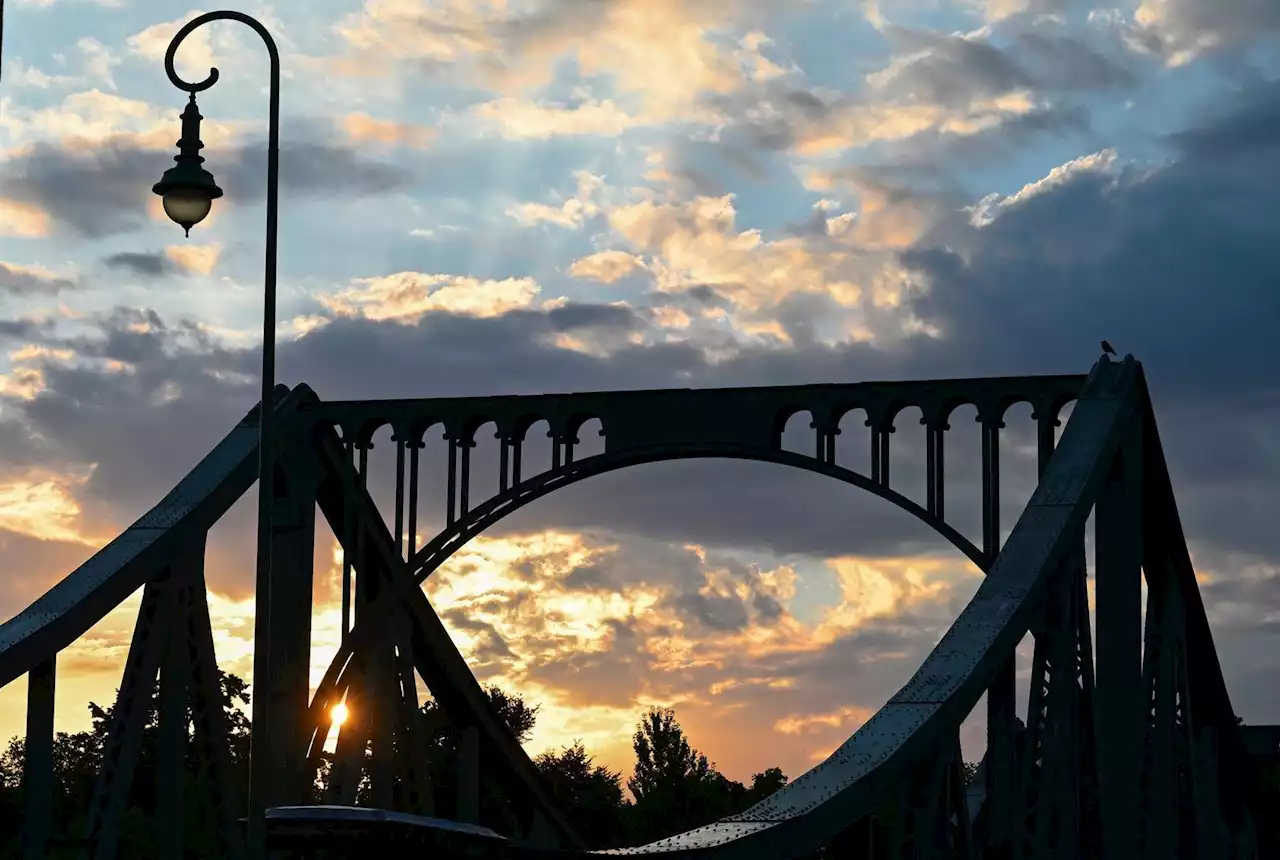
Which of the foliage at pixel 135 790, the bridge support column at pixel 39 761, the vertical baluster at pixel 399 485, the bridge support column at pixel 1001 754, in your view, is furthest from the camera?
the foliage at pixel 135 790

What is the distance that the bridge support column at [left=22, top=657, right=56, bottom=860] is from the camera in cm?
2730

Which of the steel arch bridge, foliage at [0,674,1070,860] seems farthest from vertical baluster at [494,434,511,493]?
foliage at [0,674,1070,860]

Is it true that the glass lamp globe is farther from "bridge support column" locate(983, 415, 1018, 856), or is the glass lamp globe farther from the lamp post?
"bridge support column" locate(983, 415, 1018, 856)

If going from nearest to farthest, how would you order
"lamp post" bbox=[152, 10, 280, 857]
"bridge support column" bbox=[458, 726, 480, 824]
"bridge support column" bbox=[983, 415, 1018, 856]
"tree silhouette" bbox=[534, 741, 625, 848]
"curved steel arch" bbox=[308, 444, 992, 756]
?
"lamp post" bbox=[152, 10, 280, 857]
"bridge support column" bbox=[983, 415, 1018, 856]
"curved steel arch" bbox=[308, 444, 992, 756]
"bridge support column" bbox=[458, 726, 480, 824]
"tree silhouette" bbox=[534, 741, 625, 848]

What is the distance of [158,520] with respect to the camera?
30.3 meters

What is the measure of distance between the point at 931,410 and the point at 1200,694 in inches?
409

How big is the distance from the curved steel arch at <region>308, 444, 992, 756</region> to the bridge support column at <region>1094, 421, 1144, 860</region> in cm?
262

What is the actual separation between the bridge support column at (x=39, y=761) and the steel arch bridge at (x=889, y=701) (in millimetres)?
31

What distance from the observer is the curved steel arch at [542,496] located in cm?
2933

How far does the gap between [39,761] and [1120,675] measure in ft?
44.0

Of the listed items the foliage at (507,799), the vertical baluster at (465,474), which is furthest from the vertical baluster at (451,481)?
the foliage at (507,799)

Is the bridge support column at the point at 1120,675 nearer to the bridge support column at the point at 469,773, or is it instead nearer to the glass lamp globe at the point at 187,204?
the bridge support column at the point at 469,773

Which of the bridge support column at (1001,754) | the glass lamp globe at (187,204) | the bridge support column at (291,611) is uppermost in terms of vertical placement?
the glass lamp globe at (187,204)

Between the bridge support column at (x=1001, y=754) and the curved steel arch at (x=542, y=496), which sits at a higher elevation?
the curved steel arch at (x=542, y=496)
